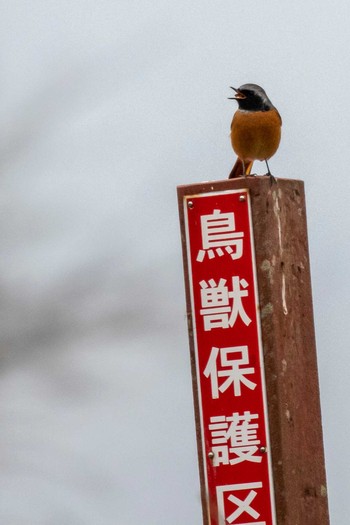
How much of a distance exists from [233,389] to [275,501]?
513 millimetres

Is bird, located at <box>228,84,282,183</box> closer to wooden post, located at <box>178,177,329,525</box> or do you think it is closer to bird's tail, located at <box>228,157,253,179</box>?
bird's tail, located at <box>228,157,253,179</box>

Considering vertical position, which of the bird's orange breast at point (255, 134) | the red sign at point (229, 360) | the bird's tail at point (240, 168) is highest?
the bird's orange breast at point (255, 134)

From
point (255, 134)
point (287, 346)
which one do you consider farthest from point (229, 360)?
point (255, 134)

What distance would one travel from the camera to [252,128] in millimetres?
7754

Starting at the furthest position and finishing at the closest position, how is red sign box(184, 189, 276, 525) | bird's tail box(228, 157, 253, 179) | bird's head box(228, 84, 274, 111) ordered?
bird's head box(228, 84, 274, 111), bird's tail box(228, 157, 253, 179), red sign box(184, 189, 276, 525)

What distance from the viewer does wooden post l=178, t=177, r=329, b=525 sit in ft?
18.1

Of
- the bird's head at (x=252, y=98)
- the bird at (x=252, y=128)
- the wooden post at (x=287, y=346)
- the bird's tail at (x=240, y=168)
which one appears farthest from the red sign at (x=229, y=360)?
the bird's head at (x=252, y=98)

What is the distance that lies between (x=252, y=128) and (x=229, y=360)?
252 cm

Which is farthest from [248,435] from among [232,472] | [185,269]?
[185,269]

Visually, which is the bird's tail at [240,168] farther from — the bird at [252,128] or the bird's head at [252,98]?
the bird's head at [252,98]

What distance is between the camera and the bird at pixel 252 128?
750 cm

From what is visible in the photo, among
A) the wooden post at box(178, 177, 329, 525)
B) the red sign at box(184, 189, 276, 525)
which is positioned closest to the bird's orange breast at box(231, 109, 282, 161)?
the wooden post at box(178, 177, 329, 525)

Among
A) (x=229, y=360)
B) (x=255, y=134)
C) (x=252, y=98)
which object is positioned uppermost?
(x=252, y=98)

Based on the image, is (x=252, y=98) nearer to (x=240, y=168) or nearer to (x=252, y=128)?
(x=252, y=128)
